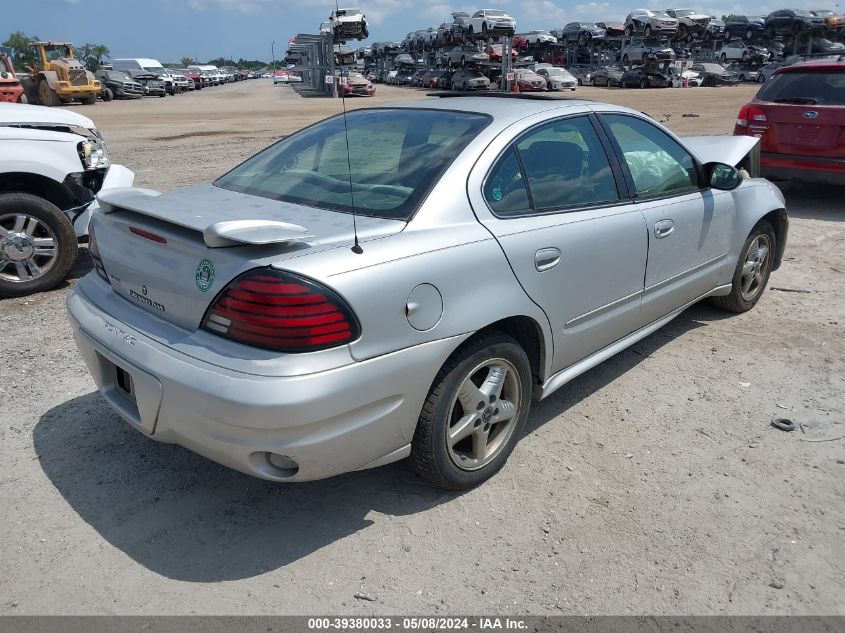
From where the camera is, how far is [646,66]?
47.8 metres

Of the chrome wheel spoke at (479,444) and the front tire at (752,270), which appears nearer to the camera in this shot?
the chrome wheel spoke at (479,444)

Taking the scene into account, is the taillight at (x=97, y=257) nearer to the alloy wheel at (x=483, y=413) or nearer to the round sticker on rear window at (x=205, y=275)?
the round sticker on rear window at (x=205, y=275)

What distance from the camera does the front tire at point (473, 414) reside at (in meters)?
2.85

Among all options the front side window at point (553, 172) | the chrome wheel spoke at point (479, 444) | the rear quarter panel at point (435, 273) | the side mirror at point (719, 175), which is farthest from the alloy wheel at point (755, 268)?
the chrome wheel spoke at point (479, 444)

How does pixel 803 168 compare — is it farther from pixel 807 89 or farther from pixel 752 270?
pixel 752 270

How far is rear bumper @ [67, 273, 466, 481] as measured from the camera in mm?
2406

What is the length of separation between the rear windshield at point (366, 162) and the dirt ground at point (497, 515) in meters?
1.29

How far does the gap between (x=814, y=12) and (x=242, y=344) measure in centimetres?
6095

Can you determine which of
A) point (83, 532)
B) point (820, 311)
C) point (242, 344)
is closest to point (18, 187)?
point (83, 532)

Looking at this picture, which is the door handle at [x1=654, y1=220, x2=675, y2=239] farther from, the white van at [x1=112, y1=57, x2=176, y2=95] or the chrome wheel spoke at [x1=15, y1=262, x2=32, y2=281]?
the white van at [x1=112, y1=57, x2=176, y2=95]

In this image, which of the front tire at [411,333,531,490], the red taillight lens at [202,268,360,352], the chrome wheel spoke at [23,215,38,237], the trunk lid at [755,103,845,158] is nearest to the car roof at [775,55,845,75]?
the trunk lid at [755,103,845,158]

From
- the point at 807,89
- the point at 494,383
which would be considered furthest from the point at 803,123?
the point at 494,383

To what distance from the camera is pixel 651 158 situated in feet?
13.6

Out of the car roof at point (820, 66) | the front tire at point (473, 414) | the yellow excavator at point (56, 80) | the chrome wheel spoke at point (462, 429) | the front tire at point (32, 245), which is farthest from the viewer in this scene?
the yellow excavator at point (56, 80)
